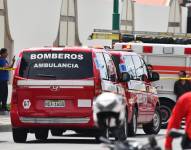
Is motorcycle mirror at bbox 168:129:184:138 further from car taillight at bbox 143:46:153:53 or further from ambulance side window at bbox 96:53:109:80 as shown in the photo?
car taillight at bbox 143:46:153:53

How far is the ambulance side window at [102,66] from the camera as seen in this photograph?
17.2 metres

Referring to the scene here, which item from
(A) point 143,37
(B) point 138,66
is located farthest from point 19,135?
(A) point 143,37

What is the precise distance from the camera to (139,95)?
65.8 feet

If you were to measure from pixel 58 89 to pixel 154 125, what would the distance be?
533 cm

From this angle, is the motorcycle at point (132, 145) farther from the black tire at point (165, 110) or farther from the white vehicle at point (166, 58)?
the white vehicle at point (166, 58)

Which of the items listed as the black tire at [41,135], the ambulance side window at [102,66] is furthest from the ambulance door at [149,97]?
the ambulance side window at [102,66]

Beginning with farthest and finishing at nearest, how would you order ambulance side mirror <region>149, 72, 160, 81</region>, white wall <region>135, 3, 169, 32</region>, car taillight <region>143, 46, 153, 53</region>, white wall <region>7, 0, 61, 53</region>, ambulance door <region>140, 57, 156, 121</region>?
white wall <region>135, 3, 169, 32</region>, white wall <region>7, 0, 61, 53</region>, car taillight <region>143, 46, 153, 53</region>, ambulance side mirror <region>149, 72, 160, 81</region>, ambulance door <region>140, 57, 156, 121</region>

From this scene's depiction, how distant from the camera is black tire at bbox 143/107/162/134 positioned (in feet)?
70.9

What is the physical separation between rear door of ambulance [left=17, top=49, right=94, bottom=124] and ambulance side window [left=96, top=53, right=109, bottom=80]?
8.2 inches

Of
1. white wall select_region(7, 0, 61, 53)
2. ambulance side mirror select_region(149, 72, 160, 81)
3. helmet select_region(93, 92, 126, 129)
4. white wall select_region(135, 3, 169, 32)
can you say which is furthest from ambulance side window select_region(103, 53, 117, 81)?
white wall select_region(135, 3, 169, 32)

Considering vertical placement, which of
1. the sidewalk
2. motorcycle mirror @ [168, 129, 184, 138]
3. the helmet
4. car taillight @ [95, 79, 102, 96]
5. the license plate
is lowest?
the sidewalk

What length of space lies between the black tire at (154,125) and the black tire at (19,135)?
4.64m

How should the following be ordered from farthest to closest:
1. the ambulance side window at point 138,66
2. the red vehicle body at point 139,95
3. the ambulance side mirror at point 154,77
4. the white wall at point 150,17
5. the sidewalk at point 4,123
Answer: the white wall at point 150,17 < the sidewalk at point 4,123 < the ambulance side mirror at point 154,77 < the ambulance side window at point 138,66 < the red vehicle body at point 139,95

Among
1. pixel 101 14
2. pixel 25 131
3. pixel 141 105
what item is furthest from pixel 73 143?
pixel 101 14
